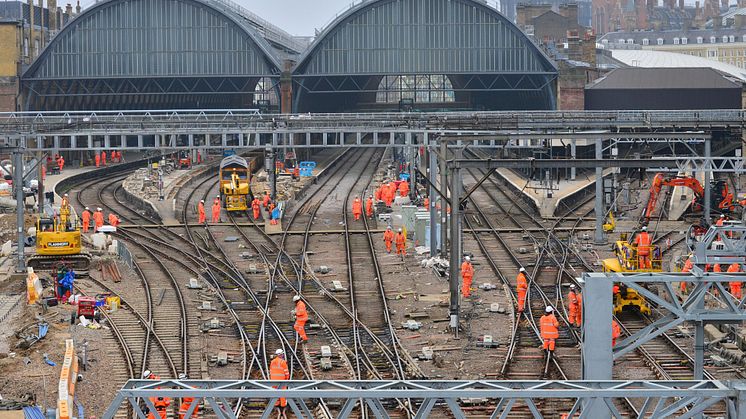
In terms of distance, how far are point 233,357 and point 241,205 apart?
2538 centimetres

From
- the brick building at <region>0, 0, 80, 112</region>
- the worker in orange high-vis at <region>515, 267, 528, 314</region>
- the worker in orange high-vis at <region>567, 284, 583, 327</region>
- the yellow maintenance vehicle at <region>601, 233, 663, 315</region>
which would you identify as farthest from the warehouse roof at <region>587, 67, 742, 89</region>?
the worker in orange high-vis at <region>567, 284, 583, 327</region>

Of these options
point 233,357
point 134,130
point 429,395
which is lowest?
point 233,357

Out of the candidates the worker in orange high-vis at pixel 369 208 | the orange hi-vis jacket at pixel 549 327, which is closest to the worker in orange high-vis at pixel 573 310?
the orange hi-vis jacket at pixel 549 327

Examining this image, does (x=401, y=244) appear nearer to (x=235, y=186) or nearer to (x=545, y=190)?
(x=235, y=186)

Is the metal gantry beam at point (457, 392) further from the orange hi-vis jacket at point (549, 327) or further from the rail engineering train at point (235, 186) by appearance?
the rail engineering train at point (235, 186)

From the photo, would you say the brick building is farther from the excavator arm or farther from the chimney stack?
the excavator arm

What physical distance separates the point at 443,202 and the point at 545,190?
18990 mm

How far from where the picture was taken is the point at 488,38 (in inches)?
2665

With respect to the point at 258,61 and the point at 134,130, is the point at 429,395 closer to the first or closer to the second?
the point at 134,130

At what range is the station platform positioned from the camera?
47031mm

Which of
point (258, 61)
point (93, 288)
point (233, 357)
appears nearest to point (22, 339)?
point (233, 357)

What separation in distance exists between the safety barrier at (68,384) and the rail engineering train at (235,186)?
83.8 feet

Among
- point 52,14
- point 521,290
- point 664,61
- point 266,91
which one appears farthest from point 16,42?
point 521,290

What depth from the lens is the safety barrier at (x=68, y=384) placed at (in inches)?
710
